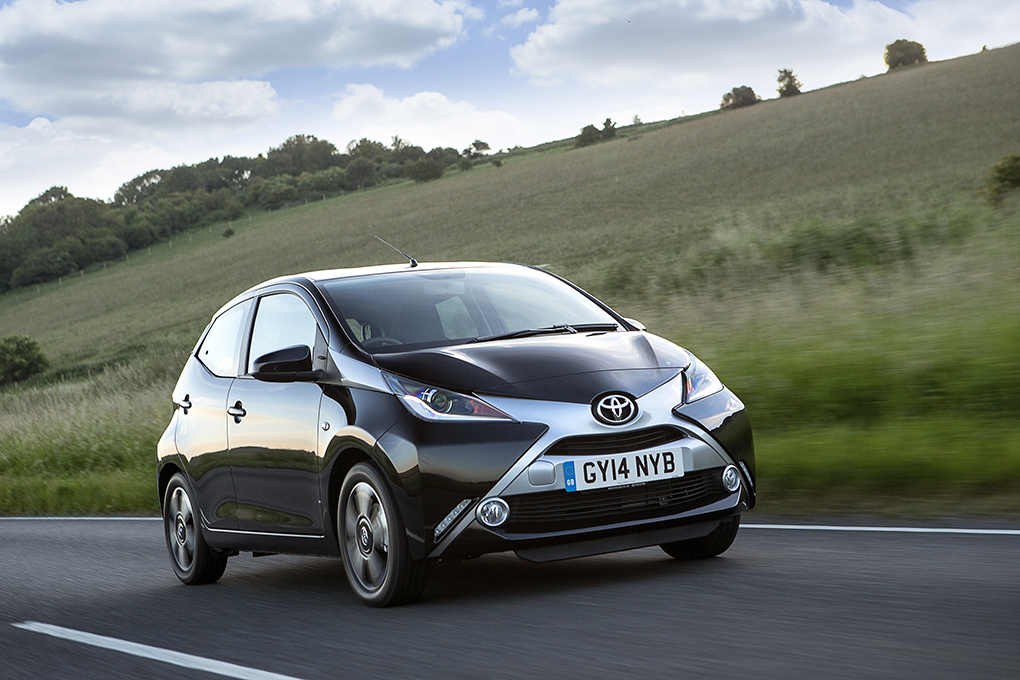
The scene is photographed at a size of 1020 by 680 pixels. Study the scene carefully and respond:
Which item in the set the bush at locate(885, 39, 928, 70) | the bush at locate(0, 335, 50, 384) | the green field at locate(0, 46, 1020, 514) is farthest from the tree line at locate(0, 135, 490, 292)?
the bush at locate(0, 335, 50, 384)

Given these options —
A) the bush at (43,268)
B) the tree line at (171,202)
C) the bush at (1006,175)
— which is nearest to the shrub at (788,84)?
the tree line at (171,202)

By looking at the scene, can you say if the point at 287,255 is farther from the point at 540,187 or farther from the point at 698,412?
the point at 698,412

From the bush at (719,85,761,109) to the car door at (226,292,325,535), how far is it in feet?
308

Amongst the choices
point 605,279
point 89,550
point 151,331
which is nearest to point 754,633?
point 89,550

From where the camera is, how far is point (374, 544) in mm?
5457

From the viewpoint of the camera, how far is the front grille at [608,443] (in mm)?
5082

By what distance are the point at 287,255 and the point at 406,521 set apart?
6478 centimetres

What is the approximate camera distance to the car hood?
522 cm

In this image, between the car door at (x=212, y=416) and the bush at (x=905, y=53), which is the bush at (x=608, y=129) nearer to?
the bush at (x=905, y=53)

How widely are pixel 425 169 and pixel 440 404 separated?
94.0m

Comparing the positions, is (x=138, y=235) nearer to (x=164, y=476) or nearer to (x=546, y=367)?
(x=164, y=476)

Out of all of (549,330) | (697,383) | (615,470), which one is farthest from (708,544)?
(549,330)

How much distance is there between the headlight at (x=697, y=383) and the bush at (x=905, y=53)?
104688mm

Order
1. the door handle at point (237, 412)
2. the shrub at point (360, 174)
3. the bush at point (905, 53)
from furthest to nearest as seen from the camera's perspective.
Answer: the shrub at point (360, 174) → the bush at point (905, 53) → the door handle at point (237, 412)
